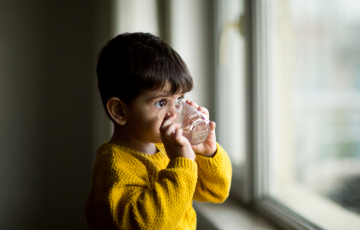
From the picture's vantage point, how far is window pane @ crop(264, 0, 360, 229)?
2.21 ft

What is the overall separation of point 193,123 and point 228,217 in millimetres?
456

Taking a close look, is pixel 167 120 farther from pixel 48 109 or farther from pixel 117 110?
pixel 48 109

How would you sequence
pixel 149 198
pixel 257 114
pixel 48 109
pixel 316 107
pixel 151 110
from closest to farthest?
pixel 149 198
pixel 151 110
pixel 316 107
pixel 257 114
pixel 48 109

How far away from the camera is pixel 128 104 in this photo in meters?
0.69

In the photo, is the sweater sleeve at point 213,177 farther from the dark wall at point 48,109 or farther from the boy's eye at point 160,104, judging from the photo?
the dark wall at point 48,109

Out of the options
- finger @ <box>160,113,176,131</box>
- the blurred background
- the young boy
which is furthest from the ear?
the blurred background

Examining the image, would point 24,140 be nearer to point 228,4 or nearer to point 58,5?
point 58,5

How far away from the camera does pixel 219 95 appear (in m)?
1.22

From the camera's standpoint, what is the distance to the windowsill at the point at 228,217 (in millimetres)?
920

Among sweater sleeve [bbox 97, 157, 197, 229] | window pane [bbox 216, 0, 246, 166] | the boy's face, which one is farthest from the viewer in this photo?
window pane [bbox 216, 0, 246, 166]

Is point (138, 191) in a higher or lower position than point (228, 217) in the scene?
higher

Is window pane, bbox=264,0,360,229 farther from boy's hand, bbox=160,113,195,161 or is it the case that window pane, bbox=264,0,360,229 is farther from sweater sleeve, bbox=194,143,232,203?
boy's hand, bbox=160,113,195,161

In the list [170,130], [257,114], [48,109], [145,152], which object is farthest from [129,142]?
[48,109]

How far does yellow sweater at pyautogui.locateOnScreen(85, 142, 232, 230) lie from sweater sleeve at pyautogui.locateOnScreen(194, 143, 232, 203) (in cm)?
10
